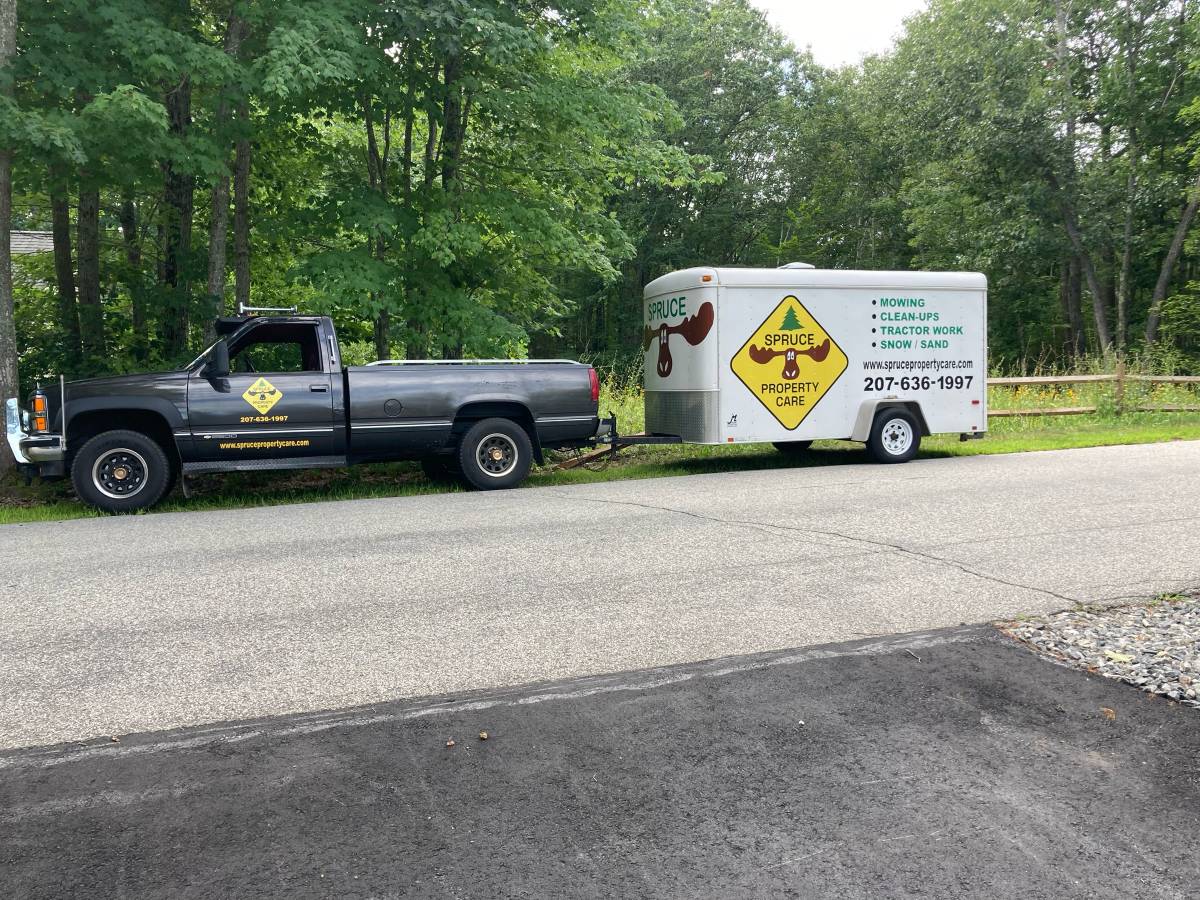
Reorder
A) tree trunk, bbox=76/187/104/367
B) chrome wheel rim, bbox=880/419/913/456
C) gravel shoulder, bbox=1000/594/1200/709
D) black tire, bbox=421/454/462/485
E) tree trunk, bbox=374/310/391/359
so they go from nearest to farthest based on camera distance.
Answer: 1. gravel shoulder, bbox=1000/594/1200/709
2. black tire, bbox=421/454/462/485
3. chrome wheel rim, bbox=880/419/913/456
4. tree trunk, bbox=76/187/104/367
5. tree trunk, bbox=374/310/391/359

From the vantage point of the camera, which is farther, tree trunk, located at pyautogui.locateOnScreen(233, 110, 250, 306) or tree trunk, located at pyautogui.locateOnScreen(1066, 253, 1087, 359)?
tree trunk, located at pyautogui.locateOnScreen(1066, 253, 1087, 359)

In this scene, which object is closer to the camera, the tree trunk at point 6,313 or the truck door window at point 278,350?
the truck door window at point 278,350

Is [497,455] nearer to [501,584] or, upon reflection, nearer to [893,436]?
[501,584]

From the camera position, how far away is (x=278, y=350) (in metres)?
11.7

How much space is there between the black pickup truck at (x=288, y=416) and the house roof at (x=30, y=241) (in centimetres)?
1959

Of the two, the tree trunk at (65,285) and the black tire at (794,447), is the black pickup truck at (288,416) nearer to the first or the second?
the tree trunk at (65,285)

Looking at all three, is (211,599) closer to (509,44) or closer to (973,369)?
(509,44)

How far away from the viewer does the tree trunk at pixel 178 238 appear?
14547 millimetres

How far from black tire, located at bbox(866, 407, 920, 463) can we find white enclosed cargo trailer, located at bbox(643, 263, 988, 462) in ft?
0.06

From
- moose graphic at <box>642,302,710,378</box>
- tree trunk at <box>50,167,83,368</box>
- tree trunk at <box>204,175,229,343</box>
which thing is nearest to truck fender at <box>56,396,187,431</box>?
tree trunk at <box>204,175,229,343</box>

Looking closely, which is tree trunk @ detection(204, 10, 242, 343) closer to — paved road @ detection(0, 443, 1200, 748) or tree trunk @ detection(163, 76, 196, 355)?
tree trunk @ detection(163, 76, 196, 355)

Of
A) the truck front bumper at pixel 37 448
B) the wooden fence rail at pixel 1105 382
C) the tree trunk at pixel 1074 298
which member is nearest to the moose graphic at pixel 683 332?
the truck front bumper at pixel 37 448

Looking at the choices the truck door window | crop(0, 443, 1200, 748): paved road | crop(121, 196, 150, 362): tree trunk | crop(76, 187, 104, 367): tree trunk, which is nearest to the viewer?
crop(0, 443, 1200, 748): paved road

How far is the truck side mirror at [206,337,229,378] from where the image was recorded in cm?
1087
